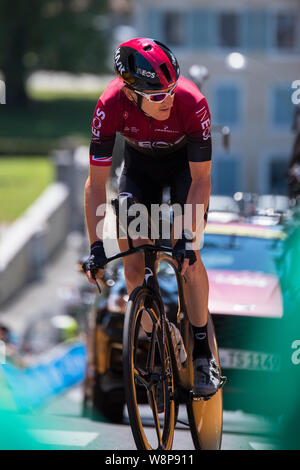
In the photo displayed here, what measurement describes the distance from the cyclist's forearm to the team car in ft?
7.17

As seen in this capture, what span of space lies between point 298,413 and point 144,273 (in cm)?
183

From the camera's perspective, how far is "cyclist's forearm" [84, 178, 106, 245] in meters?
4.92

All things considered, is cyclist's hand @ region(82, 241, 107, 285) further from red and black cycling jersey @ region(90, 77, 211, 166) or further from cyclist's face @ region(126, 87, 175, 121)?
cyclist's face @ region(126, 87, 175, 121)

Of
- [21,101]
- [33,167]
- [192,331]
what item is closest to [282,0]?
[33,167]

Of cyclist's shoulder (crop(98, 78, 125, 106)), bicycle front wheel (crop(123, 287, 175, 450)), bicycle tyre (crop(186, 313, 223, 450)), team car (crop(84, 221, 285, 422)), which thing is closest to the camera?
bicycle front wheel (crop(123, 287, 175, 450))

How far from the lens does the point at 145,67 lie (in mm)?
4742

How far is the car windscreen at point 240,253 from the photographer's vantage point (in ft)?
25.3

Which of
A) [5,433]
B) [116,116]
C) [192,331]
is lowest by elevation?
[5,433]

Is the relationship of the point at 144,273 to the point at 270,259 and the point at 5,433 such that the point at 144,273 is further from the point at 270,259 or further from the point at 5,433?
the point at 270,259

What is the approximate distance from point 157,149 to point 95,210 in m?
0.48

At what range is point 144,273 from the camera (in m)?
5.09

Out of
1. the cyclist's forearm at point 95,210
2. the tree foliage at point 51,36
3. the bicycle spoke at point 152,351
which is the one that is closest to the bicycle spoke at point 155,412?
the bicycle spoke at point 152,351

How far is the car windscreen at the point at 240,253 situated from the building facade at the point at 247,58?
130ft

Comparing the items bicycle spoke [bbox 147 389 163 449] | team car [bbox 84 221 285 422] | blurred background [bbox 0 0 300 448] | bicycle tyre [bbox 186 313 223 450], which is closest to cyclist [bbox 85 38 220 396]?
bicycle tyre [bbox 186 313 223 450]
